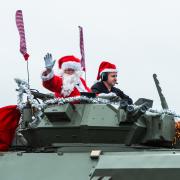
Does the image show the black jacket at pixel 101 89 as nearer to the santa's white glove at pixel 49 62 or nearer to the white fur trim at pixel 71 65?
the white fur trim at pixel 71 65

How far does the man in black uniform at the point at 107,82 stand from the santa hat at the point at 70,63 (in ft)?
1.63

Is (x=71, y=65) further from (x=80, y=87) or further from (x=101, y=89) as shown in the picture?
(x=101, y=89)

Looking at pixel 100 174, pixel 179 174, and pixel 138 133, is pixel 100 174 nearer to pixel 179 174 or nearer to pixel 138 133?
pixel 179 174

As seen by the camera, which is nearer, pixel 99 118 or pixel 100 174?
pixel 100 174

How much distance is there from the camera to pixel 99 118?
30.2 ft

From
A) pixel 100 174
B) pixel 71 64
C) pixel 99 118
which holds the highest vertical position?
pixel 71 64

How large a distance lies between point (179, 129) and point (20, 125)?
110 inches

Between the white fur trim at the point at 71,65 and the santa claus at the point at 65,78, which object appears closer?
the santa claus at the point at 65,78

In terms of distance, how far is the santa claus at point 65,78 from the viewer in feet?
33.1

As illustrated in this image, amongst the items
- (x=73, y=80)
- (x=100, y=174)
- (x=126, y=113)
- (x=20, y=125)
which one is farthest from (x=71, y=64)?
(x=100, y=174)

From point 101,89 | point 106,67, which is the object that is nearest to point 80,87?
point 101,89

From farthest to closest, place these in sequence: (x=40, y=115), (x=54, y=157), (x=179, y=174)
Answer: (x=40, y=115), (x=54, y=157), (x=179, y=174)

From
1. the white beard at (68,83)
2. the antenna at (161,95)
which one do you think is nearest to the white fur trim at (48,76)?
the white beard at (68,83)

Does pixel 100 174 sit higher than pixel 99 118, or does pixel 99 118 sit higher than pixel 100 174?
pixel 99 118
